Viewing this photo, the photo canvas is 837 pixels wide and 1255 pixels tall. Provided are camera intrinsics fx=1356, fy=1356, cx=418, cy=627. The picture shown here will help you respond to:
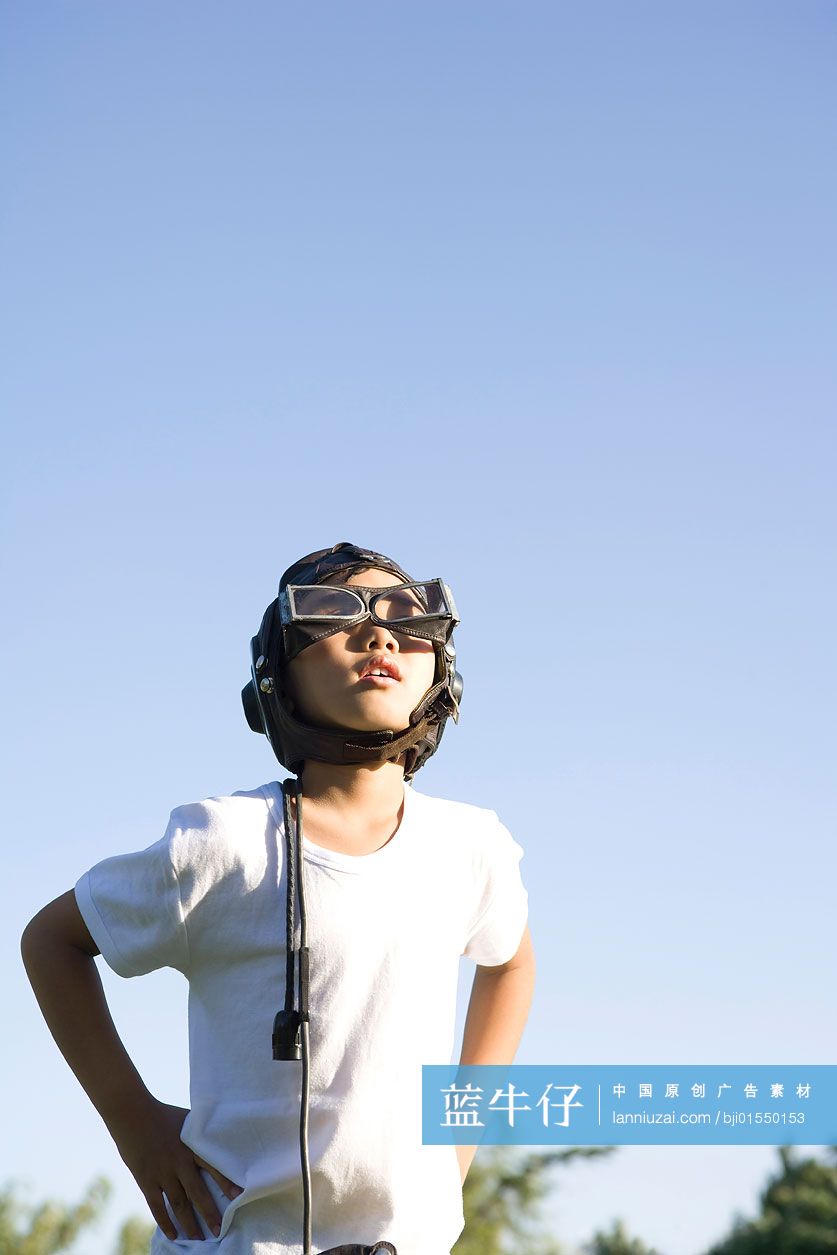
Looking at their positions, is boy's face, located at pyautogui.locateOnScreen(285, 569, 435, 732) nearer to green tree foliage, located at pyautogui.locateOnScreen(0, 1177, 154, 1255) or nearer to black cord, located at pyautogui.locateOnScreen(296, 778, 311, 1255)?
black cord, located at pyautogui.locateOnScreen(296, 778, 311, 1255)

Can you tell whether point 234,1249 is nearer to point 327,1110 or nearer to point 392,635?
point 327,1110

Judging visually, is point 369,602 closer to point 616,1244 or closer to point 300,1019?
point 300,1019

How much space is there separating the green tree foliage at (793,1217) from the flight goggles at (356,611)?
1149 cm

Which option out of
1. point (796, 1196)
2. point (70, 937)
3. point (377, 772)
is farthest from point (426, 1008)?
point (796, 1196)

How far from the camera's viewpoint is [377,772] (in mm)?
3098

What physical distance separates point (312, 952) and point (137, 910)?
365 mm

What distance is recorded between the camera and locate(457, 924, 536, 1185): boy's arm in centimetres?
337

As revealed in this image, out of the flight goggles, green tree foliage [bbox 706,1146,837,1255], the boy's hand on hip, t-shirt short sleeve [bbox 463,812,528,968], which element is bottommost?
the boy's hand on hip

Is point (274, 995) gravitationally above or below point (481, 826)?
below

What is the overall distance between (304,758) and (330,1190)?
0.92 meters

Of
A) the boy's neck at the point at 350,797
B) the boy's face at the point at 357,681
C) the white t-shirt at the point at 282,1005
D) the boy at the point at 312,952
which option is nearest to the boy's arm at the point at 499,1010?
the boy at the point at 312,952

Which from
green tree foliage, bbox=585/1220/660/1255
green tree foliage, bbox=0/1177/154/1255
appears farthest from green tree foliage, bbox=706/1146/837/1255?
green tree foliage, bbox=0/1177/154/1255

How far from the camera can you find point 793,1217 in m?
13.2

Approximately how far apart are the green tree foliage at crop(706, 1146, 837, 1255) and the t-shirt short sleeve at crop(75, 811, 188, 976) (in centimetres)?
1179
